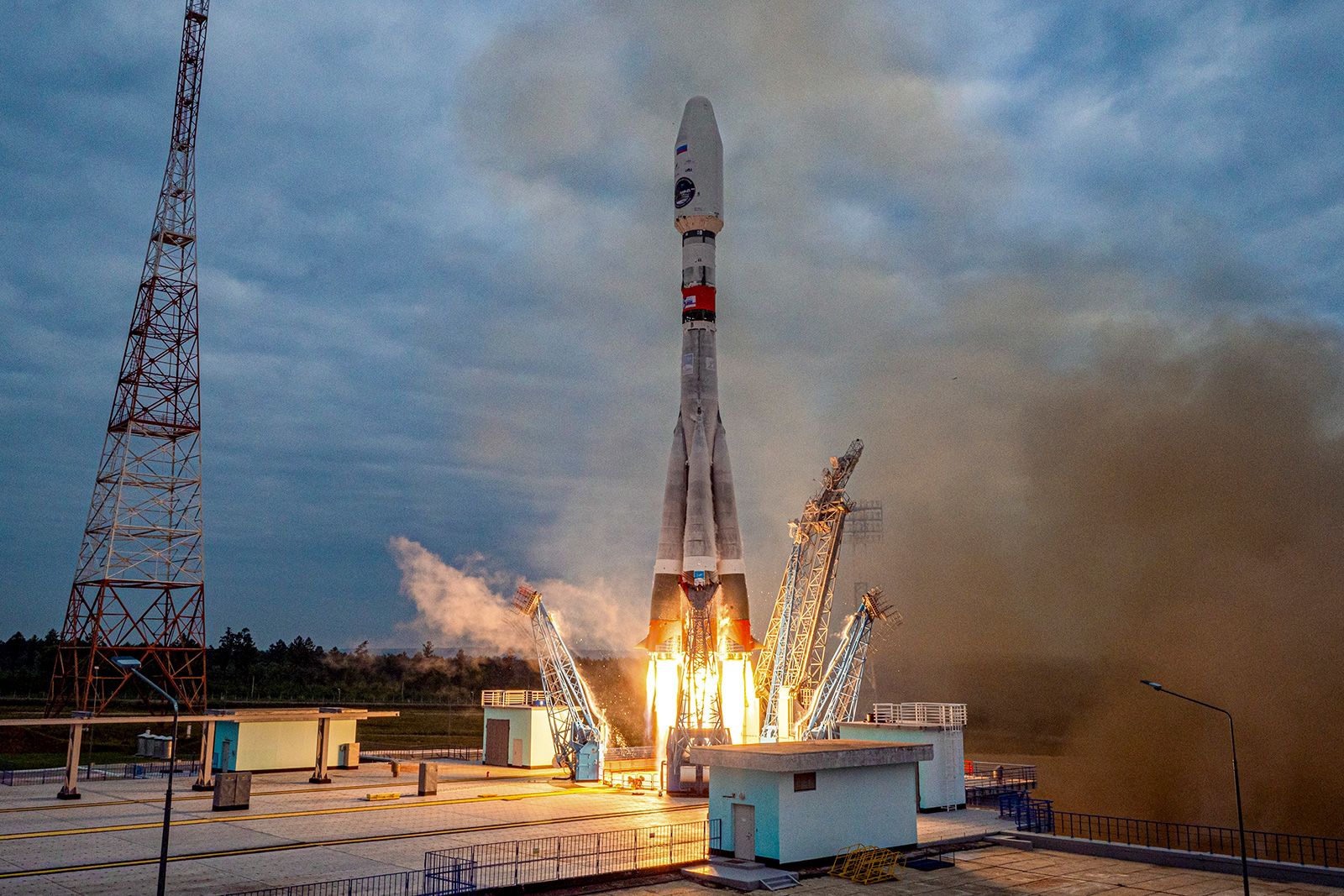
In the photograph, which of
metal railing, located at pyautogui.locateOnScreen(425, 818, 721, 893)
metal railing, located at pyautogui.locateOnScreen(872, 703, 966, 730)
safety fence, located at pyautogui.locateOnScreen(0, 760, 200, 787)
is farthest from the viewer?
safety fence, located at pyautogui.locateOnScreen(0, 760, 200, 787)

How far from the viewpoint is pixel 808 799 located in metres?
31.5

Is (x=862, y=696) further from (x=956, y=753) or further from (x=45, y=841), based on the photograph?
(x=45, y=841)

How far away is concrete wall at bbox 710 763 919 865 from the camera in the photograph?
3075cm

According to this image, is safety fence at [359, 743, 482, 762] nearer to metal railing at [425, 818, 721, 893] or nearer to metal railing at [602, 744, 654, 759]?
metal railing at [602, 744, 654, 759]

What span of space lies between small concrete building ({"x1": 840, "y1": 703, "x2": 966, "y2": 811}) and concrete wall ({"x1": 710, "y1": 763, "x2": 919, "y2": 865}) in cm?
813

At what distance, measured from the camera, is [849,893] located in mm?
27750

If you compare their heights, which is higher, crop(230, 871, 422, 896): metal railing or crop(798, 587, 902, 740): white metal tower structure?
crop(798, 587, 902, 740): white metal tower structure

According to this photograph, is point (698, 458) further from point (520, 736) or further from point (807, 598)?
point (520, 736)

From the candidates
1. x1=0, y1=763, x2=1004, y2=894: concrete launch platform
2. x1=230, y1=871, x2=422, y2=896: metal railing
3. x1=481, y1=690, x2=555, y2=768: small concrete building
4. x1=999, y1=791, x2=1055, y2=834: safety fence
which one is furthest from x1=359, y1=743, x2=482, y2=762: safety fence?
x1=999, y1=791, x2=1055, y2=834: safety fence

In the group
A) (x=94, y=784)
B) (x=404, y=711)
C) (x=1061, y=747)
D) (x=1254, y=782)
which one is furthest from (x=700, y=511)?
(x=404, y=711)

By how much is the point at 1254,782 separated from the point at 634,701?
89786 millimetres

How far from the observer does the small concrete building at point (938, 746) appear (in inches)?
1692

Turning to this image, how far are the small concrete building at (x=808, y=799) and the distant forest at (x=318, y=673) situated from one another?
7135cm

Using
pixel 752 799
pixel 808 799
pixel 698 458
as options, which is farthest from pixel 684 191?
pixel 808 799
